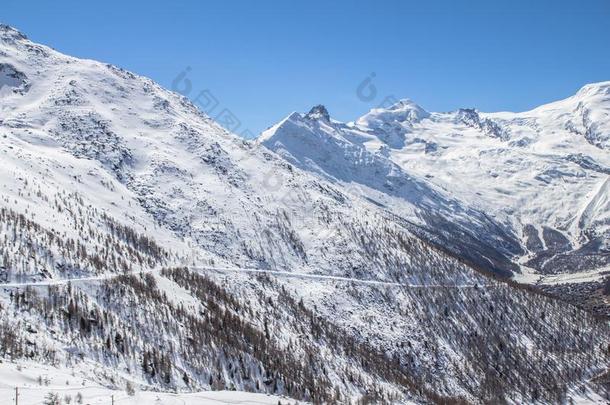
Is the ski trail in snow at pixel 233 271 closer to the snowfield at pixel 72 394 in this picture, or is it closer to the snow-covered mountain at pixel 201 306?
the snow-covered mountain at pixel 201 306

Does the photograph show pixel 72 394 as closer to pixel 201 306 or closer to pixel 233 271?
pixel 201 306

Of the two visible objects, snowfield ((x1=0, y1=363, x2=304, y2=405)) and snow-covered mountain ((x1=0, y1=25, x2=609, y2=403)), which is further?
snow-covered mountain ((x1=0, y1=25, x2=609, y2=403))

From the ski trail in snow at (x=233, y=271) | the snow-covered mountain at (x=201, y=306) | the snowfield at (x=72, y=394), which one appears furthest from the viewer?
the ski trail in snow at (x=233, y=271)

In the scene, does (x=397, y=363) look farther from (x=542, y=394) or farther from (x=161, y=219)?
(x=161, y=219)

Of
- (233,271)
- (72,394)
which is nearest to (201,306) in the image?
(233,271)

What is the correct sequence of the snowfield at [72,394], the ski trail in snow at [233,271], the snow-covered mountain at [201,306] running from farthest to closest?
the ski trail in snow at [233,271]
the snow-covered mountain at [201,306]
the snowfield at [72,394]

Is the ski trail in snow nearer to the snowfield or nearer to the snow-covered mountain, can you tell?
the snow-covered mountain

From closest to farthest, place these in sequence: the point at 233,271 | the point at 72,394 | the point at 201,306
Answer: the point at 72,394
the point at 201,306
the point at 233,271

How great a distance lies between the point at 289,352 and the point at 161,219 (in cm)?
7088

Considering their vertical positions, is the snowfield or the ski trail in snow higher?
the ski trail in snow

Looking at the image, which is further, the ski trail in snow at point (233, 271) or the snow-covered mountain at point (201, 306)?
the ski trail in snow at point (233, 271)

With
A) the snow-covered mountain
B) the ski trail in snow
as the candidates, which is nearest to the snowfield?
the snow-covered mountain

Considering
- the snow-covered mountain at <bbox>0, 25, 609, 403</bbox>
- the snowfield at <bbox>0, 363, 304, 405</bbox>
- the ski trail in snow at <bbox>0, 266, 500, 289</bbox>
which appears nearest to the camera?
the snowfield at <bbox>0, 363, 304, 405</bbox>

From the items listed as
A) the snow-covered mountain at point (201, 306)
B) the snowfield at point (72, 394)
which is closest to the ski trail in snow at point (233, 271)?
the snow-covered mountain at point (201, 306)
